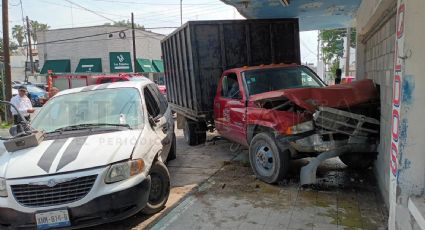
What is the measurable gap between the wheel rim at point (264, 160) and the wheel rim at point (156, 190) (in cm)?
178

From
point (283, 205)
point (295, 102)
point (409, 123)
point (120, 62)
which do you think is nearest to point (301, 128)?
point (295, 102)

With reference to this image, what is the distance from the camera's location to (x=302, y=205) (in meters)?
5.21

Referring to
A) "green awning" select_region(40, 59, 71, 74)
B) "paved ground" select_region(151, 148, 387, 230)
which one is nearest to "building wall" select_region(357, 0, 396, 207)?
"paved ground" select_region(151, 148, 387, 230)

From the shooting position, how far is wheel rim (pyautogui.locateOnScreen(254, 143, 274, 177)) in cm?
607

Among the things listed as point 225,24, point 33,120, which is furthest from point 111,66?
point 33,120

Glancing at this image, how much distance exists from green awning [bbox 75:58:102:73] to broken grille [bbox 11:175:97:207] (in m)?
32.0

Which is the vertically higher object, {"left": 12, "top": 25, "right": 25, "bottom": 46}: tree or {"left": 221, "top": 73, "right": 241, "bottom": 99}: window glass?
{"left": 12, "top": 25, "right": 25, "bottom": 46}: tree

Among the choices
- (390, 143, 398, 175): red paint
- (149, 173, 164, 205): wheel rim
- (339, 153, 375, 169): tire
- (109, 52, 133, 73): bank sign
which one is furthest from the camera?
(109, 52, 133, 73): bank sign

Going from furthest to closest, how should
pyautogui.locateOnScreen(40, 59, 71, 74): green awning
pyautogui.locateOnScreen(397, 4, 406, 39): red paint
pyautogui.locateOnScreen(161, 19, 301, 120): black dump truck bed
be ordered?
pyautogui.locateOnScreen(40, 59, 71, 74): green awning
pyautogui.locateOnScreen(161, 19, 301, 120): black dump truck bed
pyautogui.locateOnScreen(397, 4, 406, 39): red paint

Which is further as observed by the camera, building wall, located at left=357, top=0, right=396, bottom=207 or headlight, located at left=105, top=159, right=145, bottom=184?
building wall, located at left=357, top=0, right=396, bottom=207

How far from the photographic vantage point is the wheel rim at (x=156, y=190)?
504 centimetres

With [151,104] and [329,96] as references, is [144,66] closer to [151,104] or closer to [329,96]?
[151,104]

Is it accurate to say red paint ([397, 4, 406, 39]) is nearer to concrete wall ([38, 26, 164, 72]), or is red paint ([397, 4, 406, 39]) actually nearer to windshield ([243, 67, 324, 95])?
windshield ([243, 67, 324, 95])

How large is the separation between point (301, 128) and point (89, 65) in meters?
32.9
